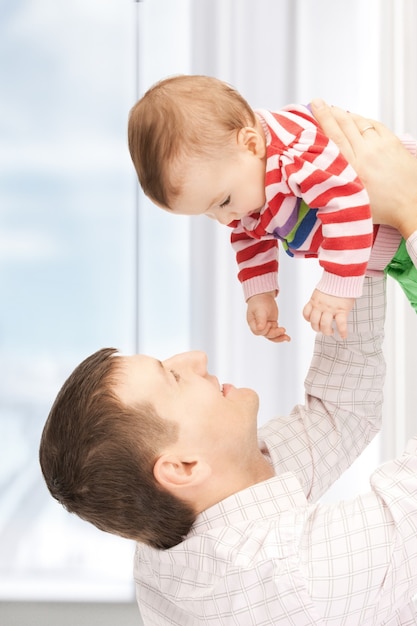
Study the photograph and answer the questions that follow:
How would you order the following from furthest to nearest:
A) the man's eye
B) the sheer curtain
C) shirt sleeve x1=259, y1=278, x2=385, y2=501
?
the sheer curtain, shirt sleeve x1=259, y1=278, x2=385, y2=501, the man's eye

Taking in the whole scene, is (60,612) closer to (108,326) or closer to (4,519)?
(4,519)

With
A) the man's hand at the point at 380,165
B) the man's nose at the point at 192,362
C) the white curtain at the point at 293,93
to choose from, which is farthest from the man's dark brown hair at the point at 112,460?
the white curtain at the point at 293,93

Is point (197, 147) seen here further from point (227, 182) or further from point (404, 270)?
point (404, 270)

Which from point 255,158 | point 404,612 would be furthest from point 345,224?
point 404,612

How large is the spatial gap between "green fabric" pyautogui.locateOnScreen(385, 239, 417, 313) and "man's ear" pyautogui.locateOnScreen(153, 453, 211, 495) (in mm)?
488

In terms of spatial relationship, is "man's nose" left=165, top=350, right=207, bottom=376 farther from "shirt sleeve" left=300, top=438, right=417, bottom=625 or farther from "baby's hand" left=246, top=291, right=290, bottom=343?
"shirt sleeve" left=300, top=438, right=417, bottom=625

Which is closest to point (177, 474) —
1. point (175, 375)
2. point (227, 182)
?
point (175, 375)

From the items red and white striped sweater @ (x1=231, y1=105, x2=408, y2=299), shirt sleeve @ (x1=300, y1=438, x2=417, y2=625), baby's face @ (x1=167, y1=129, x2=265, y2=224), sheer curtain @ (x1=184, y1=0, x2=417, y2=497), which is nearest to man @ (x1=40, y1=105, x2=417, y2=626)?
shirt sleeve @ (x1=300, y1=438, x2=417, y2=625)

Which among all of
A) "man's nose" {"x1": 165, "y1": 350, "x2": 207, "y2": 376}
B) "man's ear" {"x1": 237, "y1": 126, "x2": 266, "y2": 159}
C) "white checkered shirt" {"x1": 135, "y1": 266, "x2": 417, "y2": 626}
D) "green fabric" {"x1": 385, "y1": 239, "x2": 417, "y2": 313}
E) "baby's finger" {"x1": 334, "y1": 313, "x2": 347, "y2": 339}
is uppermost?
"man's ear" {"x1": 237, "y1": 126, "x2": 266, "y2": 159}

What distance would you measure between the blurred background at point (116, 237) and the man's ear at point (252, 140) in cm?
152

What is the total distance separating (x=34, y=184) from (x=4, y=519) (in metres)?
1.24

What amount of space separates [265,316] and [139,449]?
0.41 metres

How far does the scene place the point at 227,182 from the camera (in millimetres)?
1366

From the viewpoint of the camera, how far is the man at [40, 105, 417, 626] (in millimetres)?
1185
